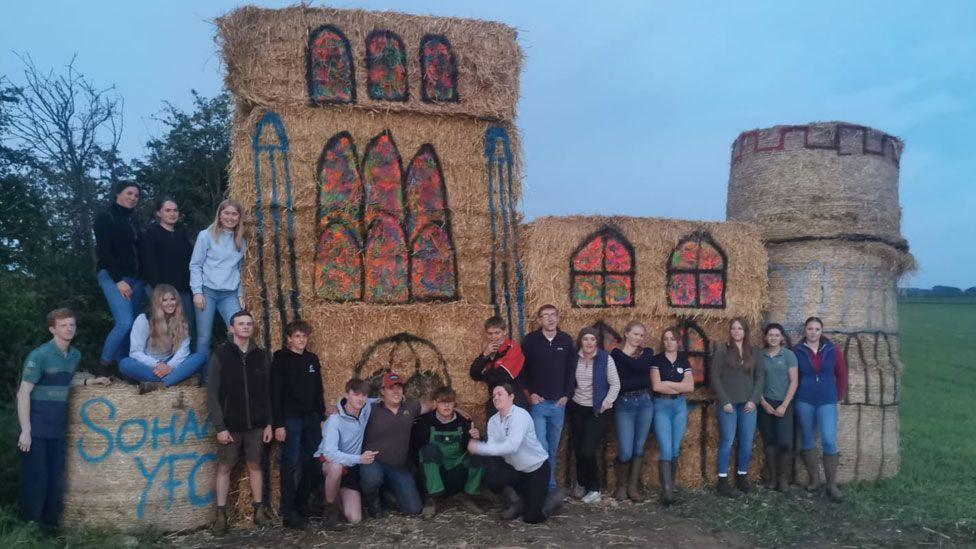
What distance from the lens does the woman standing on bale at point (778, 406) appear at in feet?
23.5

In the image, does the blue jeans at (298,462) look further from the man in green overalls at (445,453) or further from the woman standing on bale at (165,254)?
the woman standing on bale at (165,254)

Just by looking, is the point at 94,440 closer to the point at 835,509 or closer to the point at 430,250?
the point at 430,250

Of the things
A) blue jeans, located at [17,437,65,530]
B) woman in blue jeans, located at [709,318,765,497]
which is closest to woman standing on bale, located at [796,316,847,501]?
woman in blue jeans, located at [709,318,765,497]

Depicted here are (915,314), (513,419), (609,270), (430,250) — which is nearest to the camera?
(513,419)

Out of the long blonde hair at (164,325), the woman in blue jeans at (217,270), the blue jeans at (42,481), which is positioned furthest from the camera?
the woman in blue jeans at (217,270)

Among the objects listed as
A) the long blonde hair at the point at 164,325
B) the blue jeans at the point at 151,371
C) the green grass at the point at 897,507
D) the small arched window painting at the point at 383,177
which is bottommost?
the green grass at the point at 897,507

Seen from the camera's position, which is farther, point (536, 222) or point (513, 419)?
point (536, 222)

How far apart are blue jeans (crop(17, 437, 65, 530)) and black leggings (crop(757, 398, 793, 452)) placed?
643 cm

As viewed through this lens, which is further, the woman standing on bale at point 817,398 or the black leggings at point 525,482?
the woman standing on bale at point 817,398

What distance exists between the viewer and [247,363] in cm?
572

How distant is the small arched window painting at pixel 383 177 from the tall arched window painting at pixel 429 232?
4.8 inches

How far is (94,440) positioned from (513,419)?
11.0 ft

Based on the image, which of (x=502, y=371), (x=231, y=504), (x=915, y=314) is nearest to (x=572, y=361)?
(x=502, y=371)

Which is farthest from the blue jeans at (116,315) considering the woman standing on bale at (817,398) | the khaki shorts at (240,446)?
the woman standing on bale at (817,398)
